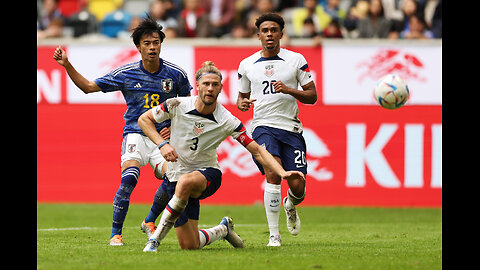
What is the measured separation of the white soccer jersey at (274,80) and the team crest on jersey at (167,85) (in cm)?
99

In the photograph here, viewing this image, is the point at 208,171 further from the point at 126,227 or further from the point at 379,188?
the point at 379,188

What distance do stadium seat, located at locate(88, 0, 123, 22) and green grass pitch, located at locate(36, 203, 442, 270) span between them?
6.78 m

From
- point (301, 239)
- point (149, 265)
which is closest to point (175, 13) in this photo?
point (301, 239)

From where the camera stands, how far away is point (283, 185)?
16.5 meters

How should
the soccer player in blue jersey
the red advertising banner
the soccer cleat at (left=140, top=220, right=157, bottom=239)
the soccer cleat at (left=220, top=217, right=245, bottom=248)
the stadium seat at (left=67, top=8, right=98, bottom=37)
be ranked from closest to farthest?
1. the soccer cleat at (left=220, top=217, right=245, bottom=248)
2. the soccer cleat at (left=140, top=220, right=157, bottom=239)
3. the soccer player in blue jersey
4. the red advertising banner
5. the stadium seat at (left=67, top=8, right=98, bottom=37)

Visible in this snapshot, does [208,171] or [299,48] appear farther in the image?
[299,48]

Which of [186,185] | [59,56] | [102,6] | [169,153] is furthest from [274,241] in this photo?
[102,6]

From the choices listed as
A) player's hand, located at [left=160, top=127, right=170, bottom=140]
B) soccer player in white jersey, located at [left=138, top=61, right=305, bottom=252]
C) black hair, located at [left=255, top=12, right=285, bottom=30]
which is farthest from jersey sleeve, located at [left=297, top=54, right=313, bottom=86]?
player's hand, located at [left=160, top=127, right=170, bottom=140]

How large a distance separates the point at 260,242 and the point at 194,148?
201 centimetres

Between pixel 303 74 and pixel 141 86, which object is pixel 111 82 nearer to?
pixel 141 86

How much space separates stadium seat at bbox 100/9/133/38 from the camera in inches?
774

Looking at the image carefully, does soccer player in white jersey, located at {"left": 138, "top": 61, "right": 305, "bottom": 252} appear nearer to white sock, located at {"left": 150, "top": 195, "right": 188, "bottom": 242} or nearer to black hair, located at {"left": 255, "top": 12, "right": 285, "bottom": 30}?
white sock, located at {"left": 150, "top": 195, "right": 188, "bottom": 242}

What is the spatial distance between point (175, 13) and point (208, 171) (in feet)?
39.1

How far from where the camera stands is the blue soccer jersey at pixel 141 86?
1057 cm
